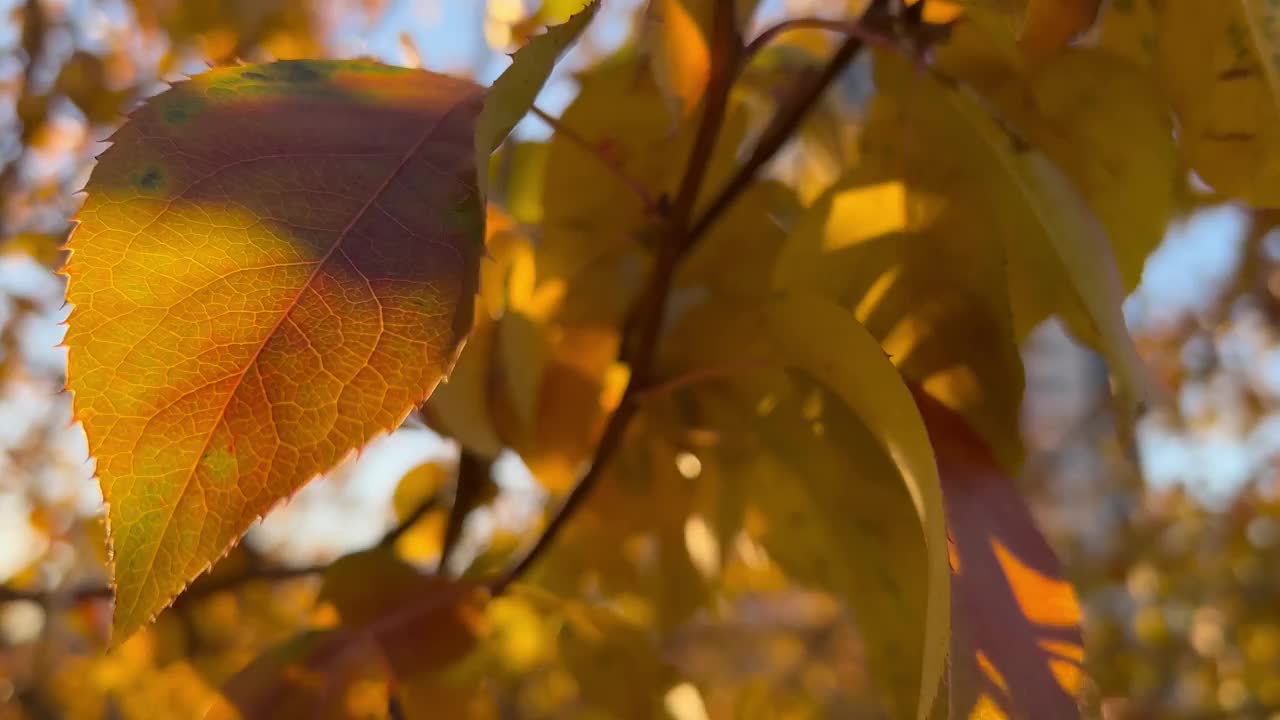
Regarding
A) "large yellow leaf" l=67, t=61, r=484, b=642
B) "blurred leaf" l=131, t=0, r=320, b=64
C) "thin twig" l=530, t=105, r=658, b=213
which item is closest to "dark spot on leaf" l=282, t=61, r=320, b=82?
"large yellow leaf" l=67, t=61, r=484, b=642

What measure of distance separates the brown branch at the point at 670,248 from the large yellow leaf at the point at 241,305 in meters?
0.14

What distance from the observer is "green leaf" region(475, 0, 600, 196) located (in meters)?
0.26

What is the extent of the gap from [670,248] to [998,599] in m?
0.20

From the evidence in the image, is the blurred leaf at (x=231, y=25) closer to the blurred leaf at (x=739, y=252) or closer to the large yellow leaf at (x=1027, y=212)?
the blurred leaf at (x=739, y=252)

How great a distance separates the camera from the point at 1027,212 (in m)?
0.40

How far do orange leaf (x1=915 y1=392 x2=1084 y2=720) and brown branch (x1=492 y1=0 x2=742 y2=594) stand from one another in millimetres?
125

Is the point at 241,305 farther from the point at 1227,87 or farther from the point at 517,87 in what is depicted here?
the point at 1227,87

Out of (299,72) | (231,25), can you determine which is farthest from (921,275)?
(231,25)

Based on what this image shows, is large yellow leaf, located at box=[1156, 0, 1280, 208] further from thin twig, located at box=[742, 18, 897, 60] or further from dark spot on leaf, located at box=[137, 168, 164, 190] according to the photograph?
dark spot on leaf, located at box=[137, 168, 164, 190]

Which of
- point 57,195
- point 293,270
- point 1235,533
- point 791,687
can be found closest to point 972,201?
point 293,270

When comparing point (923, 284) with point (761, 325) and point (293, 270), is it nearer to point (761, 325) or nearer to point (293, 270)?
point (761, 325)

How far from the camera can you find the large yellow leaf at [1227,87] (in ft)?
1.06

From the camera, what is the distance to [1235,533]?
170cm

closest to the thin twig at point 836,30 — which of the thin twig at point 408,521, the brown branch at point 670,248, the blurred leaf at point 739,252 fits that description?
the brown branch at point 670,248
